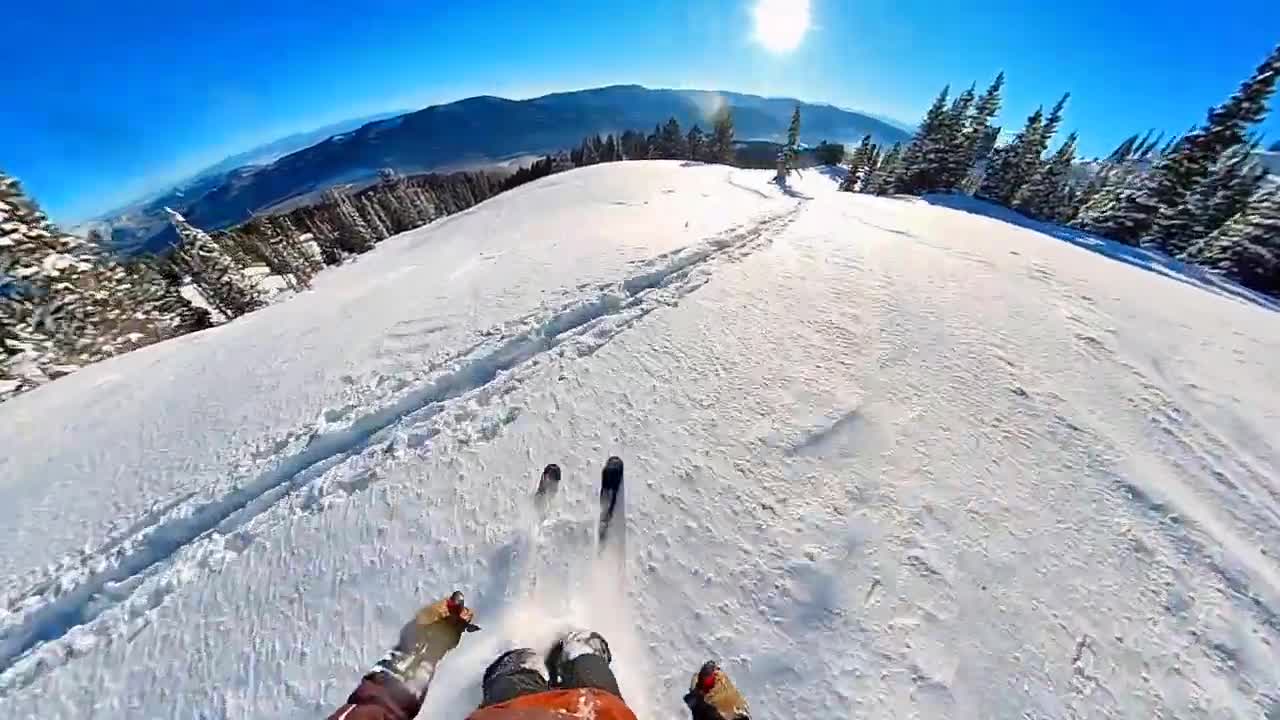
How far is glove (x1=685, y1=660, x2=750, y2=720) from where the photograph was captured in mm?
3521

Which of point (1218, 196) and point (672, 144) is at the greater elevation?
point (1218, 196)

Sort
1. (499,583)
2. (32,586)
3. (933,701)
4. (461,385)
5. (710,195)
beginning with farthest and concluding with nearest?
(710,195) → (461,385) → (32,586) → (499,583) → (933,701)

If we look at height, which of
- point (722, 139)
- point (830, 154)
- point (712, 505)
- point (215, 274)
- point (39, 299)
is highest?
point (722, 139)

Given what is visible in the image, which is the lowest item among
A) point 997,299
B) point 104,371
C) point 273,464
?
point 104,371

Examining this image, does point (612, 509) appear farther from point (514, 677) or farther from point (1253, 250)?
point (1253, 250)

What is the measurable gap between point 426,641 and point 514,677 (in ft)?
2.89

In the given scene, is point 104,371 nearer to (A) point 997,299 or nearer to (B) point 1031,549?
(B) point 1031,549

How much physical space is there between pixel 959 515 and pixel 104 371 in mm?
18102

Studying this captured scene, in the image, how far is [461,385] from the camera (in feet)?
23.9

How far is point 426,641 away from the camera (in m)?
4.02

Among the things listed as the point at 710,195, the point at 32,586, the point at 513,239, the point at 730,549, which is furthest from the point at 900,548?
the point at 710,195

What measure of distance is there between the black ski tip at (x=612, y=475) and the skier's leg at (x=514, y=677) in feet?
5.85

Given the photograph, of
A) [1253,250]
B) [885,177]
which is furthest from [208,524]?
[885,177]

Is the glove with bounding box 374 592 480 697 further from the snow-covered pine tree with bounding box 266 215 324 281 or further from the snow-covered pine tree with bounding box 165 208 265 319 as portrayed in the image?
the snow-covered pine tree with bounding box 266 215 324 281
